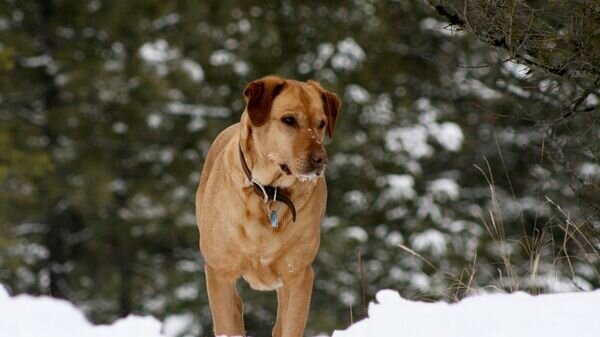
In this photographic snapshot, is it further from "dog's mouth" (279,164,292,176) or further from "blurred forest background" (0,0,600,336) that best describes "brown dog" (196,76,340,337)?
"blurred forest background" (0,0,600,336)

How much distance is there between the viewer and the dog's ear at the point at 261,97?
4980mm

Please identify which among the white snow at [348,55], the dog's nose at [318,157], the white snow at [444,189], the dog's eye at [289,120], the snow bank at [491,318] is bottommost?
the white snow at [444,189]

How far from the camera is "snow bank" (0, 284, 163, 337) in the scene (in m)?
4.26

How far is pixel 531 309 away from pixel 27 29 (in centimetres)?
1639

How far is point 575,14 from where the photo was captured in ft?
15.1

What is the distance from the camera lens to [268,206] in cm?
508

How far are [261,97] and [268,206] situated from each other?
0.55 metres

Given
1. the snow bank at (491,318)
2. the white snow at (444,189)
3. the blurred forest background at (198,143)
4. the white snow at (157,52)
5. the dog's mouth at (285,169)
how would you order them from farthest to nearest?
the white snow at (444,189)
the white snow at (157,52)
the blurred forest background at (198,143)
the dog's mouth at (285,169)
the snow bank at (491,318)

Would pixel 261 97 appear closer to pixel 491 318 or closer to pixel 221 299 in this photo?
pixel 221 299

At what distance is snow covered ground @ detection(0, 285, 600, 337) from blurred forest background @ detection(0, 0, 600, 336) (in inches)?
509

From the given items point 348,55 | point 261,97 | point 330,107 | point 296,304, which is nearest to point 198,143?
point 348,55

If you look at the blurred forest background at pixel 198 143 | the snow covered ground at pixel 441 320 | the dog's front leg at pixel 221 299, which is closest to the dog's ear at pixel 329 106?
the dog's front leg at pixel 221 299

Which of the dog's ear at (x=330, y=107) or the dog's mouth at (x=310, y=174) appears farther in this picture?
the dog's ear at (x=330, y=107)

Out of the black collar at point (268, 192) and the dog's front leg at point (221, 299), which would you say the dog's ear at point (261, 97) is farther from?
the dog's front leg at point (221, 299)
